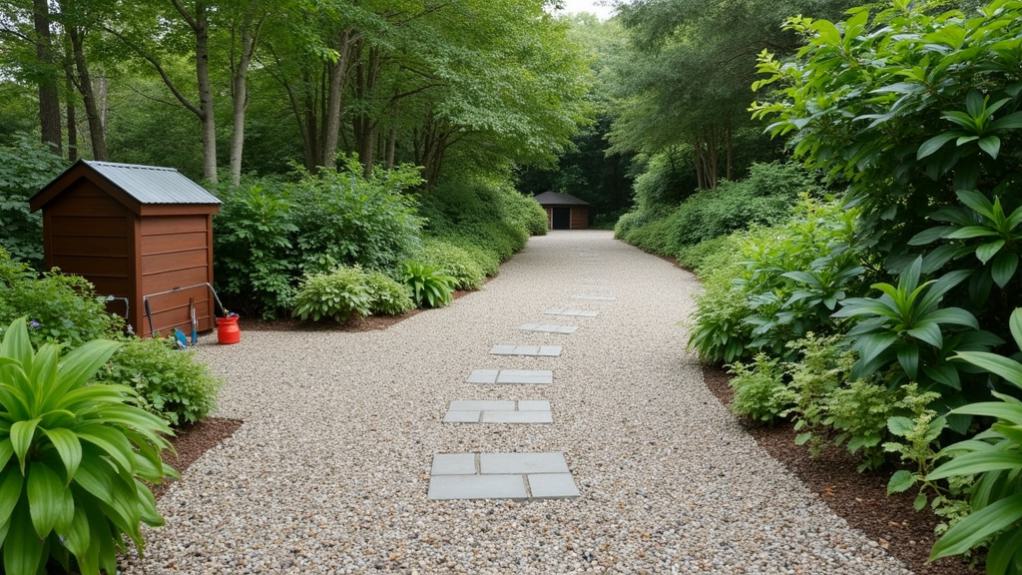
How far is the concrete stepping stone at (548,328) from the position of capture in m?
8.67

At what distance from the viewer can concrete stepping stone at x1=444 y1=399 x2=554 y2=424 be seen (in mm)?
4957

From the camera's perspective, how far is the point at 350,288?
8.77 metres

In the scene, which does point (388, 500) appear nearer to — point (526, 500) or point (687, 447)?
point (526, 500)

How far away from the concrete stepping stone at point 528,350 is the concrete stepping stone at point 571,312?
7.66 ft

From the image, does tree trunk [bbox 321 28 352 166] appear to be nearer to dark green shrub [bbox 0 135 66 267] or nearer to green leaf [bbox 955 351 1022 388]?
dark green shrub [bbox 0 135 66 267]

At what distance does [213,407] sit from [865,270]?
426cm

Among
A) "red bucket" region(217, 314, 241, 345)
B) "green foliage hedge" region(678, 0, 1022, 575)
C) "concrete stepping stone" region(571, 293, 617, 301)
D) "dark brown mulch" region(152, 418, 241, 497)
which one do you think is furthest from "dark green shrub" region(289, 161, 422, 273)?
"green foliage hedge" region(678, 0, 1022, 575)

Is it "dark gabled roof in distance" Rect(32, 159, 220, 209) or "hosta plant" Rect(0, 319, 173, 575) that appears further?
"dark gabled roof in distance" Rect(32, 159, 220, 209)

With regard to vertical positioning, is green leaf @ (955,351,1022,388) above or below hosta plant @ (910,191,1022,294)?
below

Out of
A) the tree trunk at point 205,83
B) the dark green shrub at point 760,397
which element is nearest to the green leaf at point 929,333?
the dark green shrub at point 760,397

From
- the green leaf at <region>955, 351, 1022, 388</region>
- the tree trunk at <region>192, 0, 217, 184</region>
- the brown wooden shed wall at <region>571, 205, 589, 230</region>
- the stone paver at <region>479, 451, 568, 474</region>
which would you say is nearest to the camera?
the green leaf at <region>955, 351, 1022, 388</region>

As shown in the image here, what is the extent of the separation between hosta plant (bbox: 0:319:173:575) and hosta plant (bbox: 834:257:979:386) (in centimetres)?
312

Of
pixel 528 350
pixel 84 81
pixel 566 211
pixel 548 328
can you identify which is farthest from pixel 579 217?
pixel 528 350

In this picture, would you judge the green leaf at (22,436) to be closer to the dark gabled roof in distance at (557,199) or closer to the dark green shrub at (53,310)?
the dark green shrub at (53,310)
